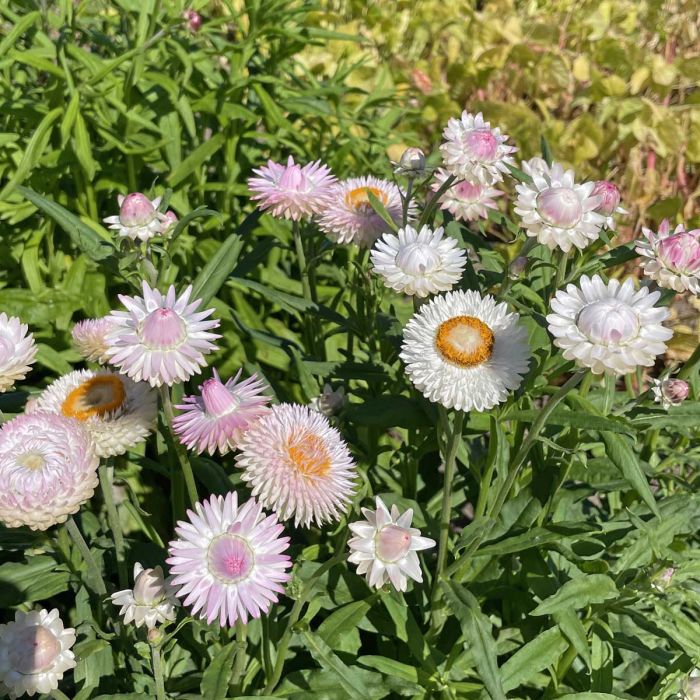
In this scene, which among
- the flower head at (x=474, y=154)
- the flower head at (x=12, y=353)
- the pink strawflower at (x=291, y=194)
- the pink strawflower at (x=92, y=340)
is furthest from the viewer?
the pink strawflower at (x=291, y=194)

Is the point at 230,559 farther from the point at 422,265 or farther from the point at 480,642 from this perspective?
the point at 422,265

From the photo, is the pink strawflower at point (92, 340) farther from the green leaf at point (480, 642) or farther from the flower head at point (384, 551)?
the green leaf at point (480, 642)

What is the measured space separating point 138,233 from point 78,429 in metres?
0.44

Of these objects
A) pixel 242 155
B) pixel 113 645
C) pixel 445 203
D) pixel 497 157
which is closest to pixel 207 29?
pixel 242 155

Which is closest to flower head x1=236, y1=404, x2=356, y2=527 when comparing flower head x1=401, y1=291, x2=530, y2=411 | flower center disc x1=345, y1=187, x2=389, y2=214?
flower head x1=401, y1=291, x2=530, y2=411

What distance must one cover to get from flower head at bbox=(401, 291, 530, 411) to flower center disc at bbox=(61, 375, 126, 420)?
574 mm

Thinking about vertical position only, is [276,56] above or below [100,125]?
above

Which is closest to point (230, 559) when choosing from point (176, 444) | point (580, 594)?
point (176, 444)

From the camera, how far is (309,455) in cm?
132

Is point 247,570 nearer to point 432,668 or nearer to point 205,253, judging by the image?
point 432,668

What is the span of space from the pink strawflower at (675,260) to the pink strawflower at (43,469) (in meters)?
1.05

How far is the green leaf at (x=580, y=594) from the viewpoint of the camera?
1.54 metres

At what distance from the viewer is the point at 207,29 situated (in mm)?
2512

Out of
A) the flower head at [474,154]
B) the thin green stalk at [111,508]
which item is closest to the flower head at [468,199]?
the flower head at [474,154]
